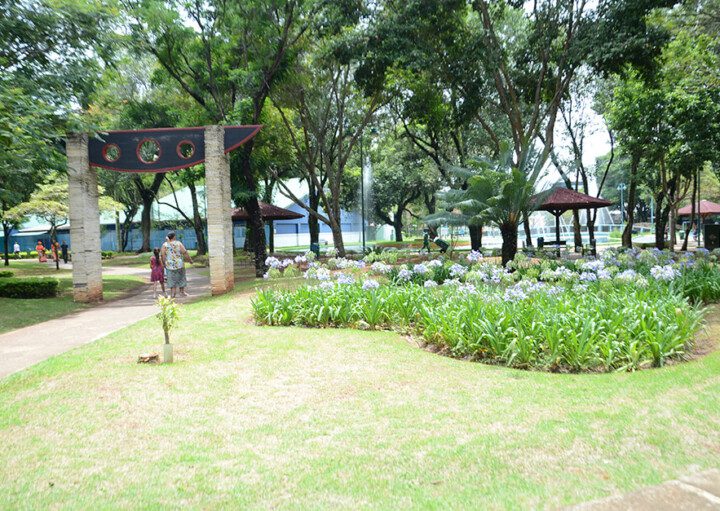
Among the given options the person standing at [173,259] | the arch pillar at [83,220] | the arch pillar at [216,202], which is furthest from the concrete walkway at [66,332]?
the arch pillar at [216,202]

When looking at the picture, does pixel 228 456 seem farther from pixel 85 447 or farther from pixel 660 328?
pixel 660 328

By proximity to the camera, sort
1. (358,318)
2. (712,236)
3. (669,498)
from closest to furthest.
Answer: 1. (669,498)
2. (358,318)
3. (712,236)

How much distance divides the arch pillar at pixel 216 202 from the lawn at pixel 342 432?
21.6 ft

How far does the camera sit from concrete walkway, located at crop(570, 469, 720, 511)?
284 cm

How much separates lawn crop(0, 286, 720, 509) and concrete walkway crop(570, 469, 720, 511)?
105mm

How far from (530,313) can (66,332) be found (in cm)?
757

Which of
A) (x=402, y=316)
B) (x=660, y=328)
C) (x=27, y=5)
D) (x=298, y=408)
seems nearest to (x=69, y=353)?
(x=298, y=408)

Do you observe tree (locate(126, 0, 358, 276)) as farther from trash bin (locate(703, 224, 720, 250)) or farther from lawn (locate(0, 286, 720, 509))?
trash bin (locate(703, 224, 720, 250))

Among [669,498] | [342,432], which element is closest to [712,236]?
[669,498]

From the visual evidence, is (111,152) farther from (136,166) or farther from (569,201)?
(569,201)

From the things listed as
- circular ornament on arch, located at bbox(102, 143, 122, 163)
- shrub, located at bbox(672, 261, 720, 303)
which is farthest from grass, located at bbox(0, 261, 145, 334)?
shrub, located at bbox(672, 261, 720, 303)

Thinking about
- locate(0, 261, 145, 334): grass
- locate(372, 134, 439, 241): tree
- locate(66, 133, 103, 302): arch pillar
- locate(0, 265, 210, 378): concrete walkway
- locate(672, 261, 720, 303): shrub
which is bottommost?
locate(0, 265, 210, 378): concrete walkway

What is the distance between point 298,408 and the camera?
473 centimetres

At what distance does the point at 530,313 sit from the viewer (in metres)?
6.62
